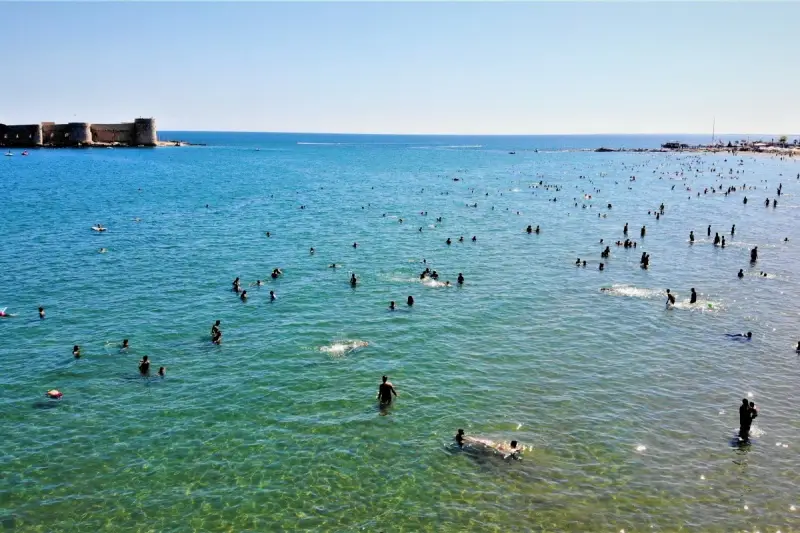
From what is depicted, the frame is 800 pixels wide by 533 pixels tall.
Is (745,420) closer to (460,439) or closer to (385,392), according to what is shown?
(460,439)

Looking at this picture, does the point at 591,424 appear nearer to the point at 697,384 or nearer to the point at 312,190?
the point at 697,384

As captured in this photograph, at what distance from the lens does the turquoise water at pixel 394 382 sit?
21891mm

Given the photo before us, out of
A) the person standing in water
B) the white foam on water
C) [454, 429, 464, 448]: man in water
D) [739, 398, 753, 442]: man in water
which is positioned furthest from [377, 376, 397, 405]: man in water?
[739, 398, 753, 442]: man in water

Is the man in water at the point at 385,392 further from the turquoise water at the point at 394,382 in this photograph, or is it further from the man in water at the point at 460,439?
the man in water at the point at 460,439

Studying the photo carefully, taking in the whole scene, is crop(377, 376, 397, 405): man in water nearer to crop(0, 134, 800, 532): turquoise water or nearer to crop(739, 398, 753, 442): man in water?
crop(0, 134, 800, 532): turquoise water

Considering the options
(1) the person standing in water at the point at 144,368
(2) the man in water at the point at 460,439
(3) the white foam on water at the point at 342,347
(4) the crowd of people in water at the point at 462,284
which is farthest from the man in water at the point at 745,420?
(1) the person standing in water at the point at 144,368

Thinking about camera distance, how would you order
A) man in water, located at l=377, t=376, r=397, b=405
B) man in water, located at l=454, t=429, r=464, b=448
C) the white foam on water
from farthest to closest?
the white foam on water
man in water, located at l=377, t=376, r=397, b=405
man in water, located at l=454, t=429, r=464, b=448

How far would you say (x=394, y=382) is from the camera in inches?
1257

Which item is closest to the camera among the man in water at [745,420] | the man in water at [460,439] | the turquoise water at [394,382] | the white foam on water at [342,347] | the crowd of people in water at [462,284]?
the turquoise water at [394,382]

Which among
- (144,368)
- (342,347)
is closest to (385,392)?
(342,347)

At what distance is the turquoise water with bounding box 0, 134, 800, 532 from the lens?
21891 millimetres

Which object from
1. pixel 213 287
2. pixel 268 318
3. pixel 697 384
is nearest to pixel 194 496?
Result: pixel 268 318

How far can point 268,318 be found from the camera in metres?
42.0

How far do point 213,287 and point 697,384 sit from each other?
36.8 m
